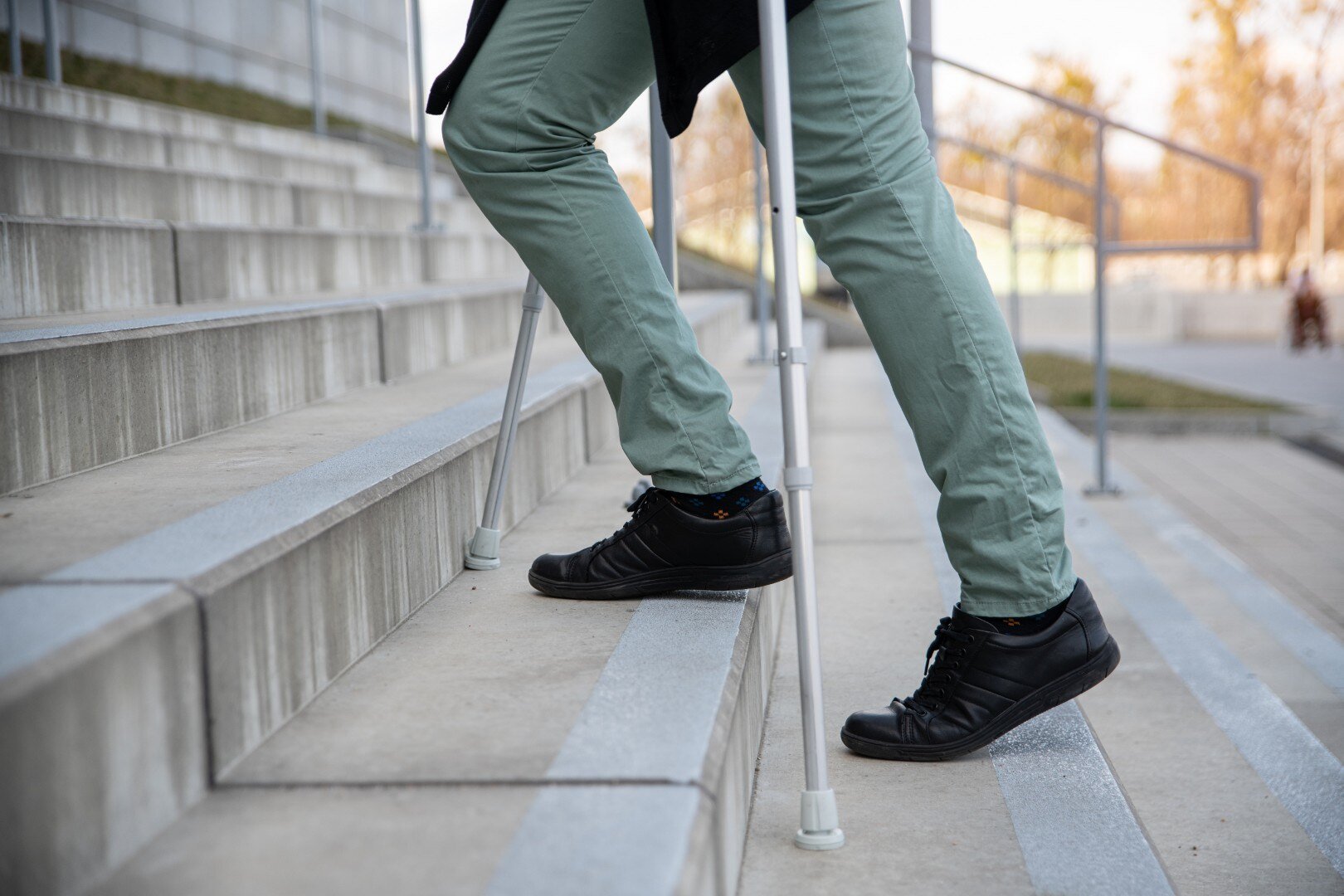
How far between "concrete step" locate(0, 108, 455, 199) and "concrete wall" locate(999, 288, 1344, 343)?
50.4 feet

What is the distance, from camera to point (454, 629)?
1646mm

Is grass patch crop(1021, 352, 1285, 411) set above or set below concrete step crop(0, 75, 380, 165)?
below

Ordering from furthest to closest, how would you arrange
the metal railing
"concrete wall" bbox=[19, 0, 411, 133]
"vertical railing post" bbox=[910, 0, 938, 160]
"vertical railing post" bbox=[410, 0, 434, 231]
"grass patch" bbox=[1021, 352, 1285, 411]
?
"grass patch" bbox=[1021, 352, 1285, 411]
"concrete wall" bbox=[19, 0, 411, 133]
"vertical railing post" bbox=[910, 0, 938, 160]
"vertical railing post" bbox=[410, 0, 434, 231]
the metal railing

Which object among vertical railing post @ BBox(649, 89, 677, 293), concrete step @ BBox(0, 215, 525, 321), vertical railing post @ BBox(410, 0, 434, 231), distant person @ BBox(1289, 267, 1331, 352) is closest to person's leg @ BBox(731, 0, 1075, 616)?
vertical railing post @ BBox(649, 89, 677, 293)

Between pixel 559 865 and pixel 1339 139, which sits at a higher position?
pixel 1339 139

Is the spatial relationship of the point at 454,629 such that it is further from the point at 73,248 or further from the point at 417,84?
the point at 417,84

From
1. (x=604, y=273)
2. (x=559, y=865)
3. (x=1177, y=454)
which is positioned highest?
(x=604, y=273)

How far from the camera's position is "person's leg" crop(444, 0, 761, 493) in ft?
5.06

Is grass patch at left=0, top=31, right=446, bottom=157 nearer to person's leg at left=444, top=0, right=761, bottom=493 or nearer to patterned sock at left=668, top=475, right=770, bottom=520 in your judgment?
person's leg at left=444, top=0, right=761, bottom=493

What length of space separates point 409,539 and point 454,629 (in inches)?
5.6

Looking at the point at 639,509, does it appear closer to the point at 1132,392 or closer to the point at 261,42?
the point at 261,42

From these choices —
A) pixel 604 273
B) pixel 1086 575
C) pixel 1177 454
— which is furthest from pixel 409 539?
pixel 1177 454

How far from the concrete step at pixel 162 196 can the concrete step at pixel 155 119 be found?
0.47 meters

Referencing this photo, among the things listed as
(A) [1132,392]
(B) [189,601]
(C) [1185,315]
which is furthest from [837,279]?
(C) [1185,315]
